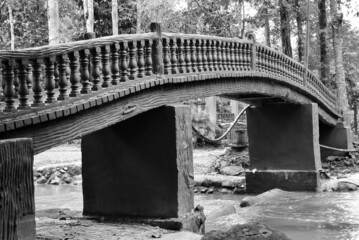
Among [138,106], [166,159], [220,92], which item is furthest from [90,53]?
[220,92]

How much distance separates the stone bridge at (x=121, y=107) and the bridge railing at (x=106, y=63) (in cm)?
1

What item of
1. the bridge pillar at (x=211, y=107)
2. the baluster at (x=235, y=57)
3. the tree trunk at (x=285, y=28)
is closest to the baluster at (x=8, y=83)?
the baluster at (x=235, y=57)

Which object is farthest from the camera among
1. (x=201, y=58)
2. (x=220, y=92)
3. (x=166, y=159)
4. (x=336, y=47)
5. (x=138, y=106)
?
(x=336, y=47)

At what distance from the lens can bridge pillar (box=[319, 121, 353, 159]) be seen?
55.3 ft

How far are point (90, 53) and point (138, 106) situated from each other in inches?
47.6

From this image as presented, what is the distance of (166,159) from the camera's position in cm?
752

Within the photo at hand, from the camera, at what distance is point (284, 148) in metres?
14.1

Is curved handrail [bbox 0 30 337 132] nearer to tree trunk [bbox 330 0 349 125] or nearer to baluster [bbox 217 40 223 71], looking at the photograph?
baluster [bbox 217 40 223 71]

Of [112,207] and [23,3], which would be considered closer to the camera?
[112,207]

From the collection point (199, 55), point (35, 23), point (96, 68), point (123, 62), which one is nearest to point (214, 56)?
point (199, 55)

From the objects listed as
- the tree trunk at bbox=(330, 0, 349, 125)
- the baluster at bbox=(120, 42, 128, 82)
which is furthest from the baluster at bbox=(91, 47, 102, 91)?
the tree trunk at bbox=(330, 0, 349, 125)

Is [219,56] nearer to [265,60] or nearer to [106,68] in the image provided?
[265,60]

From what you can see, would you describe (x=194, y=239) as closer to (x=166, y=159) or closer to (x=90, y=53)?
(x=166, y=159)

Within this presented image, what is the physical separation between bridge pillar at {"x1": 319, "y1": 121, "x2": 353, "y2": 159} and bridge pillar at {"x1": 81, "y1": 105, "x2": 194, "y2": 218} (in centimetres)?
1049
